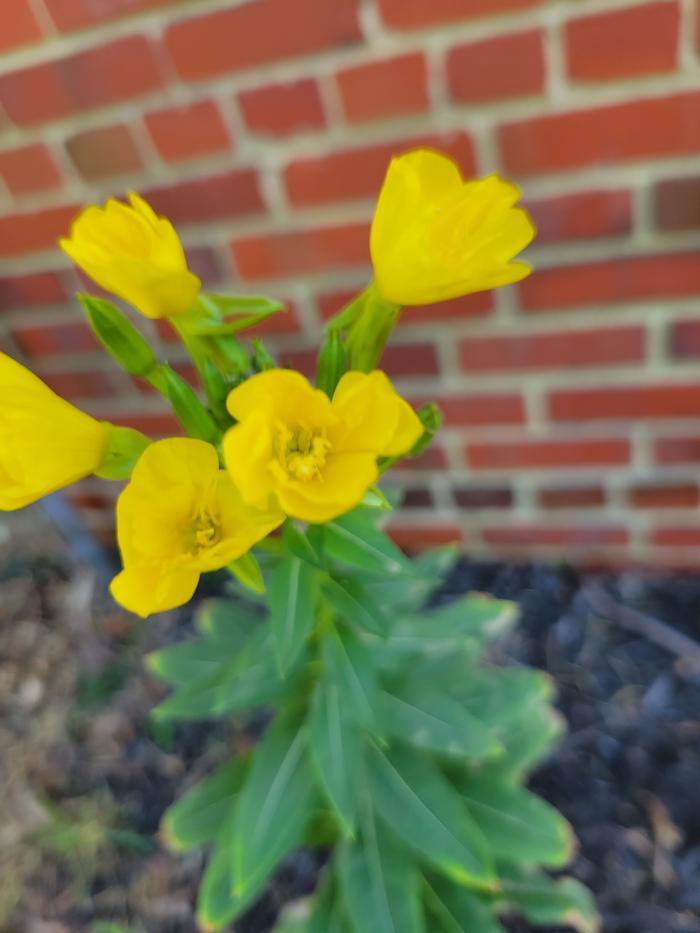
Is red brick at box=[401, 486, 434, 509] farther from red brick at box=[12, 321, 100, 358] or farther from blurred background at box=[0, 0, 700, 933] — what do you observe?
red brick at box=[12, 321, 100, 358]

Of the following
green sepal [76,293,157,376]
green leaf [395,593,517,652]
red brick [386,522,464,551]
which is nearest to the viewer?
green sepal [76,293,157,376]

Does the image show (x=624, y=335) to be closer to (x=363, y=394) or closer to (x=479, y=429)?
(x=479, y=429)

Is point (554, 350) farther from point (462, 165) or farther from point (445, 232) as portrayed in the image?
point (445, 232)

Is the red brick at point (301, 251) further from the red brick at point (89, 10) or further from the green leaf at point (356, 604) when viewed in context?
the green leaf at point (356, 604)

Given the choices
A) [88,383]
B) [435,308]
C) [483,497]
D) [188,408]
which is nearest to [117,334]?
[188,408]

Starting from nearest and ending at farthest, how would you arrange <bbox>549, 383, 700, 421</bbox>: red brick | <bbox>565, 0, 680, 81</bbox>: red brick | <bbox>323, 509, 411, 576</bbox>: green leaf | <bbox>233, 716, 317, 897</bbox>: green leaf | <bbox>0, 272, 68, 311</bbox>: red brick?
<bbox>323, 509, 411, 576</bbox>: green leaf, <bbox>565, 0, 680, 81</bbox>: red brick, <bbox>233, 716, 317, 897</bbox>: green leaf, <bbox>549, 383, 700, 421</bbox>: red brick, <bbox>0, 272, 68, 311</bbox>: red brick

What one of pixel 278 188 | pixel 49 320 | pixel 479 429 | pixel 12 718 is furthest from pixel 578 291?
pixel 12 718

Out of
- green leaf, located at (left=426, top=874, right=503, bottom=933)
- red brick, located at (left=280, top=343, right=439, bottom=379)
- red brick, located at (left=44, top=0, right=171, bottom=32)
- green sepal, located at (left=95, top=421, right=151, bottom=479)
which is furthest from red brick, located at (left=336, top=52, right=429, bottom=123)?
green leaf, located at (left=426, top=874, right=503, bottom=933)

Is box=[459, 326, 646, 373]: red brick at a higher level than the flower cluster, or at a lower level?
lower
